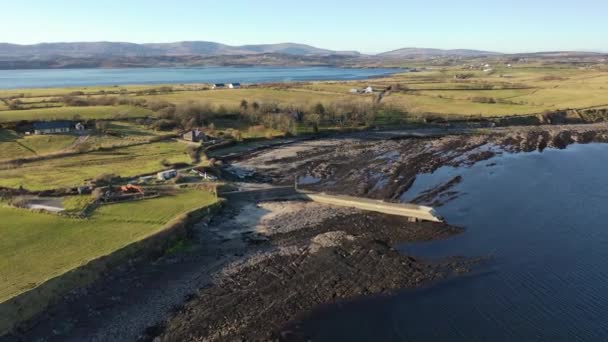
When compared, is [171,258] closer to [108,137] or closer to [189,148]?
[189,148]

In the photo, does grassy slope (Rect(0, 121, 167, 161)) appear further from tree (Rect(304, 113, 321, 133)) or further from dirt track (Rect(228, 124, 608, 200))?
tree (Rect(304, 113, 321, 133))

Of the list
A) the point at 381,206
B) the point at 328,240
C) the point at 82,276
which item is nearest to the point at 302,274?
the point at 328,240

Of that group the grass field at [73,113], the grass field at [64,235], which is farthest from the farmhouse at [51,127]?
the grass field at [64,235]

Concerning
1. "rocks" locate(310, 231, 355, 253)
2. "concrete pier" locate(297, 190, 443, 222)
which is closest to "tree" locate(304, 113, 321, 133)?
"concrete pier" locate(297, 190, 443, 222)

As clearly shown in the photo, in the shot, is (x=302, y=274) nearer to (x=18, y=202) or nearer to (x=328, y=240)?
(x=328, y=240)

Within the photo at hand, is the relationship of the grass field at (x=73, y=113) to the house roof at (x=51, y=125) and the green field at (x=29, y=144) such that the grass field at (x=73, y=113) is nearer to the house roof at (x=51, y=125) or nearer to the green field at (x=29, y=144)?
the house roof at (x=51, y=125)

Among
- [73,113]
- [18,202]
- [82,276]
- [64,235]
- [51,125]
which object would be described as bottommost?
[82,276]
